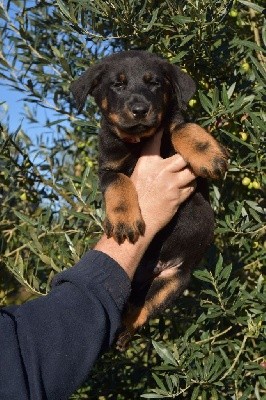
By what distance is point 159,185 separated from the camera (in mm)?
2625

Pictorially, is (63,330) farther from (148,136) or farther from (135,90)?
(135,90)

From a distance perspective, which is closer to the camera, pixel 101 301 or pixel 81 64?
pixel 101 301

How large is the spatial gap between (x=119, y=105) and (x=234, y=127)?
29.4 inches

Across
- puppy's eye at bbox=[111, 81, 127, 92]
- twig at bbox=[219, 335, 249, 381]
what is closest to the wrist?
puppy's eye at bbox=[111, 81, 127, 92]

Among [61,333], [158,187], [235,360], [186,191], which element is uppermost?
[61,333]

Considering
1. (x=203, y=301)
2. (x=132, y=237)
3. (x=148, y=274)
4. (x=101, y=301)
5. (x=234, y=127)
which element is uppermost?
(x=101, y=301)

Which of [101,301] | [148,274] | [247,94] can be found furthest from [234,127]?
[101,301]

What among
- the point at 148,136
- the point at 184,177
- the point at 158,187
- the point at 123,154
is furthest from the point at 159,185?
the point at 123,154

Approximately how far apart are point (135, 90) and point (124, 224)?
0.77 metres

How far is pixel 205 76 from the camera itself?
3648mm

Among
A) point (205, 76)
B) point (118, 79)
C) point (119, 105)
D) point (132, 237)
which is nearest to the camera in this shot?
point (132, 237)

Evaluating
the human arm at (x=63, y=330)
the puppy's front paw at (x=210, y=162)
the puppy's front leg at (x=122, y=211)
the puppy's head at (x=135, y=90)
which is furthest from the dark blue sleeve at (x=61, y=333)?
the puppy's head at (x=135, y=90)

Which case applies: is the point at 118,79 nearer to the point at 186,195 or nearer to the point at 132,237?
the point at 186,195

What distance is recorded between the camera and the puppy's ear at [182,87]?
2.97 metres
